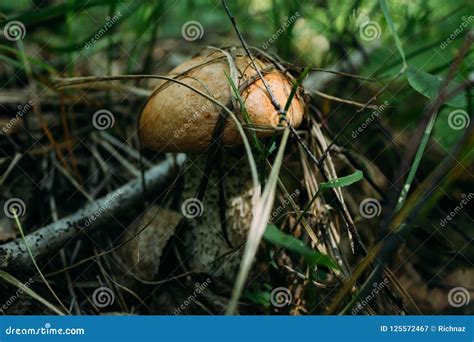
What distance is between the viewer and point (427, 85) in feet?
5.28

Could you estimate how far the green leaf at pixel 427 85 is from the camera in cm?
159

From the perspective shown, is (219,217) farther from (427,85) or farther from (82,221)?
(427,85)

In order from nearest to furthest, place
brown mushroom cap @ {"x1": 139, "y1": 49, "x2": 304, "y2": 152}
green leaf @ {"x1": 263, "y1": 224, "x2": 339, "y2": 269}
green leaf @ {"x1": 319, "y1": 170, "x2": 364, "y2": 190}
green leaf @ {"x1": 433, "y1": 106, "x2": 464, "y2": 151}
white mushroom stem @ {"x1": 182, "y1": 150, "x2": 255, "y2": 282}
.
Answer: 1. green leaf @ {"x1": 263, "y1": 224, "x2": 339, "y2": 269}
2. green leaf @ {"x1": 319, "y1": 170, "x2": 364, "y2": 190}
3. brown mushroom cap @ {"x1": 139, "y1": 49, "x2": 304, "y2": 152}
4. white mushroom stem @ {"x1": 182, "y1": 150, "x2": 255, "y2": 282}
5. green leaf @ {"x1": 433, "y1": 106, "x2": 464, "y2": 151}

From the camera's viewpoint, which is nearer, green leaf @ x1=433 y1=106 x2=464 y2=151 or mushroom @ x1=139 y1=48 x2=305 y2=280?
mushroom @ x1=139 y1=48 x2=305 y2=280

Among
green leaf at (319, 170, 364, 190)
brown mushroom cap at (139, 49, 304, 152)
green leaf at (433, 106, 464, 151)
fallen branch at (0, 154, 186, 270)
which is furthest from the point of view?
green leaf at (433, 106, 464, 151)

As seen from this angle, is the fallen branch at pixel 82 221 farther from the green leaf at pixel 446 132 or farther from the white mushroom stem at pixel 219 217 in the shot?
the green leaf at pixel 446 132

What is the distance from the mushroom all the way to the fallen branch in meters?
0.25

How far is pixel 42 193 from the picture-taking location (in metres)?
2.12

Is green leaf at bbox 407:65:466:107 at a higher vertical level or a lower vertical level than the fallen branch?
higher

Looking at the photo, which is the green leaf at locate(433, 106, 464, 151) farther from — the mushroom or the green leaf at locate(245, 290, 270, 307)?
the green leaf at locate(245, 290, 270, 307)

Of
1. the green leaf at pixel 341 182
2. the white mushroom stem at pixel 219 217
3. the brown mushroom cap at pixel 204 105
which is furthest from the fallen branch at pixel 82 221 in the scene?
the green leaf at pixel 341 182

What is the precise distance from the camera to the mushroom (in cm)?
151

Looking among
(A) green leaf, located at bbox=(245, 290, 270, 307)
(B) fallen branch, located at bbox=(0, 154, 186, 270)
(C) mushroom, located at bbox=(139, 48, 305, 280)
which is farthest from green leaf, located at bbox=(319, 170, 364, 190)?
(B) fallen branch, located at bbox=(0, 154, 186, 270)
